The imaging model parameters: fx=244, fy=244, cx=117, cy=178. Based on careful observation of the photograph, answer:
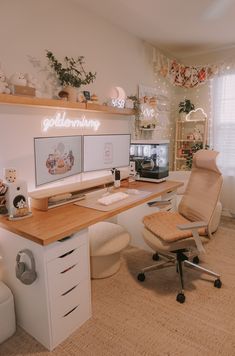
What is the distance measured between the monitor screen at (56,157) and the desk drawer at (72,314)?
0.82 meters

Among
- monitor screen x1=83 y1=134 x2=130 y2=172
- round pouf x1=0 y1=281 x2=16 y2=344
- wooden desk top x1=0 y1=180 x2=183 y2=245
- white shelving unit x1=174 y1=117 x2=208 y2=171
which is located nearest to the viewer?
wooden desk top x1=0 y1=180 x2=183 y2=245

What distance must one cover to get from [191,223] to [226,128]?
243 centimetres

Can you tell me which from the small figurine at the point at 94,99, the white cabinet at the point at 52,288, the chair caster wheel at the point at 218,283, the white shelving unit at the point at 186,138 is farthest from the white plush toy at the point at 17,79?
the white shelving unit at the point at 186,138

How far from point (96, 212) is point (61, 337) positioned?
2.68 feet

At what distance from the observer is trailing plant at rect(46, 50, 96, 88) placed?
212cm

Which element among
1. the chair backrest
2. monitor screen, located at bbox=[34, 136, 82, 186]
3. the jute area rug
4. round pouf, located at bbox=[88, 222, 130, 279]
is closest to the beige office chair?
the chair backrest

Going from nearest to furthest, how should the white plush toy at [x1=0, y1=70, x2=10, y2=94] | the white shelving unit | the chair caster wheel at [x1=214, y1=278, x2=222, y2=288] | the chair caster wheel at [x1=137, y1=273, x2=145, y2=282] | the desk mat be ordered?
the white plush toy at [x1=0, y1=70, x2=10, y2=94]
the desk mat
the chair caster wheel at [x1=214, y1=278, x2=222, y2=288]
the chair caster wheel at [x1=137, y1=273, x2=145, y2=282]
the white shelving unit

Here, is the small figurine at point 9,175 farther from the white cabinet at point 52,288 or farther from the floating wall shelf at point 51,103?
the floating wall shelf at point 51,103

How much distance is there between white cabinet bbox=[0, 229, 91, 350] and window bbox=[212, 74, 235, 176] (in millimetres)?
2888

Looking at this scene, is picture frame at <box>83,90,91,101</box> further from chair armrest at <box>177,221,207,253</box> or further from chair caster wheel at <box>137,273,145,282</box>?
chair caster wheel at <box>137,273,145,282</box>

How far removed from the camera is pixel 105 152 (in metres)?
2.51

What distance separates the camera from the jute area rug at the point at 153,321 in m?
1.49

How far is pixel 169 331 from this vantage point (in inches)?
63.7

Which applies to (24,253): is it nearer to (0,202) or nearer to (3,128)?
(0,202)
